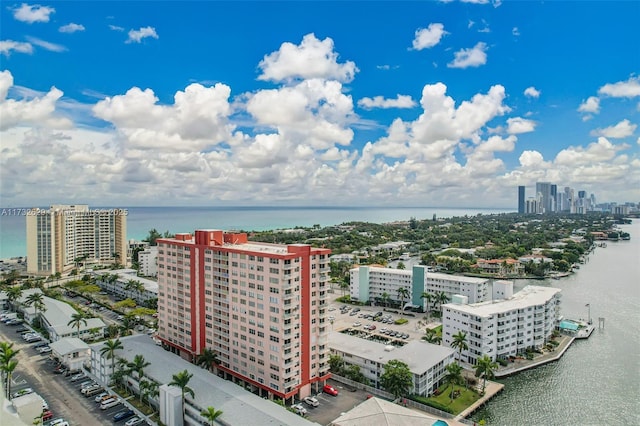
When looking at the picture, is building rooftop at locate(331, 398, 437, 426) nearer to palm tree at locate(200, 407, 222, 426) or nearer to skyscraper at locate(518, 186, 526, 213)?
palm tree at locate(200, 407, 222, 426)

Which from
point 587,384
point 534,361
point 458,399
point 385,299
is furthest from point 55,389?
point 587,384

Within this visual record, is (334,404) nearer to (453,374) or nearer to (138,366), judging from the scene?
(453,374)

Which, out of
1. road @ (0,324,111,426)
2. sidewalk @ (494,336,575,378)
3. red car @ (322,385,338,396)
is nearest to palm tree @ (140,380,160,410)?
road @ (0,324,111,426)

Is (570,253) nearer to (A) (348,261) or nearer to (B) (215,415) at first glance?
(A) (348,261)

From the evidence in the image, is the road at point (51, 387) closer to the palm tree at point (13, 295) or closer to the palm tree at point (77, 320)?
the palm tree at point (77, 320)

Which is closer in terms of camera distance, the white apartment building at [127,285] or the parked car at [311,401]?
the parked car at [311,401]

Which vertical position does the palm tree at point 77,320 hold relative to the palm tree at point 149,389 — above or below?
above

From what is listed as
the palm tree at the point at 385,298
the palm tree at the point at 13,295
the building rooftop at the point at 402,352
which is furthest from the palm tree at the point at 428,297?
the palm tree at the point at 13,295
